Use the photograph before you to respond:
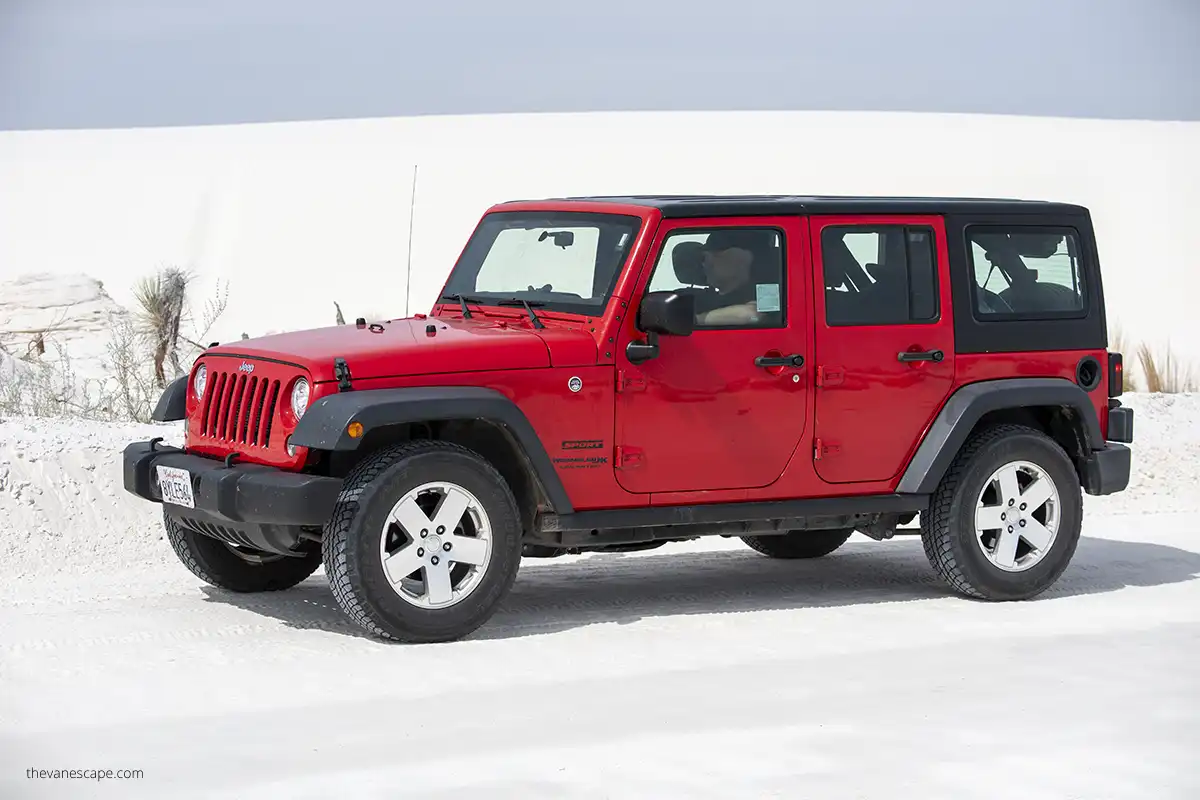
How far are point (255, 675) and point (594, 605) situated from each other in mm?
2038

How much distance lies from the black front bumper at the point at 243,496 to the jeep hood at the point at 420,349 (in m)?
0.45

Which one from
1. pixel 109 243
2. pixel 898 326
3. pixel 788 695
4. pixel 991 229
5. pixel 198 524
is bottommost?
pixel 788 695

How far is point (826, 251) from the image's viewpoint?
808 centimetres

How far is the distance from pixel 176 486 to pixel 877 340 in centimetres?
317

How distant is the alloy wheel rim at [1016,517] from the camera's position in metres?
8.38

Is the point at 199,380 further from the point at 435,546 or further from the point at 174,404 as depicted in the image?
the point at 435,546

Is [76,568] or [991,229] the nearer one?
[991,229]

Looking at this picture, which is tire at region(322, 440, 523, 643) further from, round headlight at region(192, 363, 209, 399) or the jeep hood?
round headlight at region(192, 363, 209, 399)

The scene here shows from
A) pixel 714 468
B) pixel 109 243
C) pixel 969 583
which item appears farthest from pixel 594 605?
pixel 109 243

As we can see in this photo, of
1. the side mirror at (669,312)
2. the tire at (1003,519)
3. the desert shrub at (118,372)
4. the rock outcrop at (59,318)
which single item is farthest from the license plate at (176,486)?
A: the rock outcrop at (59,318)

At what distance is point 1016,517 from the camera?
27.7ft

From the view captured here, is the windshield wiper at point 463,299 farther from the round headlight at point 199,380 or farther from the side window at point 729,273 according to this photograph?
the round headlight at point 199,380

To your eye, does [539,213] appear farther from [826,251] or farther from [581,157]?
[581,157]

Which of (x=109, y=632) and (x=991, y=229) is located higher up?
(x=991, y=229)
